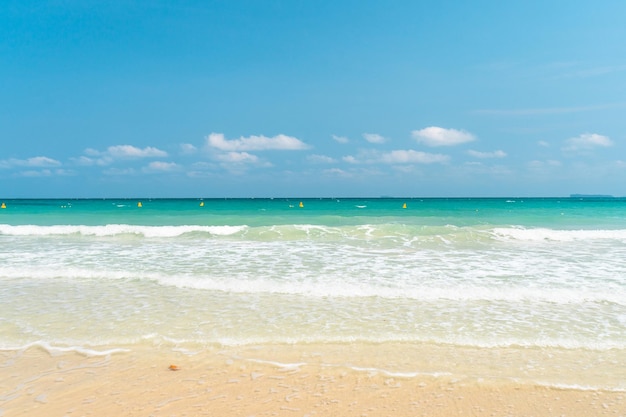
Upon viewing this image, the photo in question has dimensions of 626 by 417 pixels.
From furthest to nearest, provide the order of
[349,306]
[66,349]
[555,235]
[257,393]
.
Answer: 1. [555,235]
2. [349,306]
3. [66,349]
4. [257,393]

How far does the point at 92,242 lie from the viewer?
1819cm

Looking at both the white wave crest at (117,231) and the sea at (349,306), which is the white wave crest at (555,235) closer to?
the sea at (349,306)

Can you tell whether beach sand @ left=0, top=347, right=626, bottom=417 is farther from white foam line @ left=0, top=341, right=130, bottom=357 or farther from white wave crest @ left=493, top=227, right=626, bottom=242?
white wave crest @ left=493, top=227, right=626, bottom=242

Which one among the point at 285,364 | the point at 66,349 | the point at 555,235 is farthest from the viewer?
the point at 555,235

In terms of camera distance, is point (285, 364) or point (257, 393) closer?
point (257, 393)

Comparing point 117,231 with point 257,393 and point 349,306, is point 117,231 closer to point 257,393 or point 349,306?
point 349,306

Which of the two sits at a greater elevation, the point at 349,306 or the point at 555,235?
the point at 555,235

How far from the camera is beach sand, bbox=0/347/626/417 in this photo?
3916 mm

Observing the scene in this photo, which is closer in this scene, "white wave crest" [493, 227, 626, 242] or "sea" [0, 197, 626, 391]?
"sea" [0, 197, 626, 391]

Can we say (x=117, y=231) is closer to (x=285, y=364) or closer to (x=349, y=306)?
(x=349, y=306)

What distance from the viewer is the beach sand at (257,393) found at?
3.92 metres

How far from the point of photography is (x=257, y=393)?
168 inches

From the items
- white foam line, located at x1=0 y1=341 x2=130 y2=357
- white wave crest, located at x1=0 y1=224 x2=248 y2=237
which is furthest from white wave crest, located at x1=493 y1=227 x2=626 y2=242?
white foam line, located at x1=0 y1=341 x2=130 y2=357

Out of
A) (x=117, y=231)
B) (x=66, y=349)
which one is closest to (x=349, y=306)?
(x=66, y=349)
